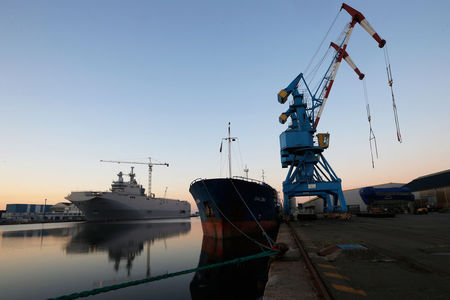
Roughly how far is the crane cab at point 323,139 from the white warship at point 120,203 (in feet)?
208

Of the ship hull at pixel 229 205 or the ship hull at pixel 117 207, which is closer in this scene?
the ship hull at pixel 229 205

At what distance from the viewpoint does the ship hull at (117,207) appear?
71.2 metres

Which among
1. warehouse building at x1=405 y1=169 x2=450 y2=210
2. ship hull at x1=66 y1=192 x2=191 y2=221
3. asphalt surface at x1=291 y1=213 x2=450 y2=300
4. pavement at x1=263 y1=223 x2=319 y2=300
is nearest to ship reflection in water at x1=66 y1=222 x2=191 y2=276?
pavement at x1=263 y1=223 x2=319 y2=300

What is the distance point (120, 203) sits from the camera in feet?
243

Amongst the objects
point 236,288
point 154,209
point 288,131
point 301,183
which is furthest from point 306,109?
point 154,209

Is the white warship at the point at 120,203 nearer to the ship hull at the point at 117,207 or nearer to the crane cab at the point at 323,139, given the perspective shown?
the ship hull at the point at 117,207

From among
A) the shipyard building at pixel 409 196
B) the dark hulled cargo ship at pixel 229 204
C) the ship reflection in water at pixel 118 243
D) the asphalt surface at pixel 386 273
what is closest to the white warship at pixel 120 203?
the ship reflection in water at pixel 118 243

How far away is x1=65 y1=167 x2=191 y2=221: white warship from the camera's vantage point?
2805 inches

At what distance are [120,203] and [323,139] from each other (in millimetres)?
64899

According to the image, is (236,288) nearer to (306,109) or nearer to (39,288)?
(39,288)

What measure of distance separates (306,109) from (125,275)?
35141mm

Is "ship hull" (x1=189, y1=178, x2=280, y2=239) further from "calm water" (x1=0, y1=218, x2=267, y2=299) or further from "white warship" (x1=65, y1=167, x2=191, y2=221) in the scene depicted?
"white warship" (x1=65, y1=167, x2=191, y2=221)

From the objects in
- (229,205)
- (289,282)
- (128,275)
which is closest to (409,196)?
(229,205)

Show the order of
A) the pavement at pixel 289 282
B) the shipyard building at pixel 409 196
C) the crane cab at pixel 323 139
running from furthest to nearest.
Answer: the shipyard building at pixel 409 196, the crane cab at pixel 323 139, the pavement at pixel 289 282
